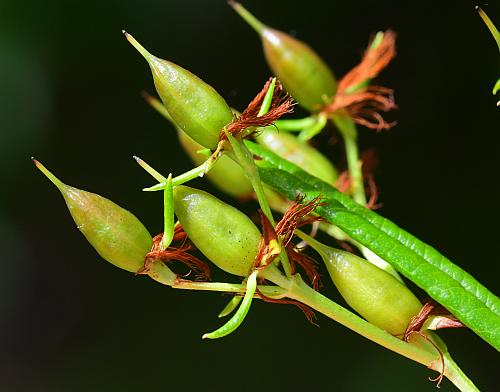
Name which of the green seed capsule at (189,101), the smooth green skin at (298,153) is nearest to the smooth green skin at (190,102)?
the green seed capsule at (189,101)

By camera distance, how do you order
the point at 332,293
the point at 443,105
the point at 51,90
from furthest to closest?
the point at 51,90 → the point at 443,105 → the point at 332,293

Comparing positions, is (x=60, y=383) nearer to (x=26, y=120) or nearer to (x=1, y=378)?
(x=1, y=378)

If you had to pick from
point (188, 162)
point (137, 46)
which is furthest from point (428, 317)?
point (188, 162)

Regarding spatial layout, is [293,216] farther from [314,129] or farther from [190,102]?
[314,129]

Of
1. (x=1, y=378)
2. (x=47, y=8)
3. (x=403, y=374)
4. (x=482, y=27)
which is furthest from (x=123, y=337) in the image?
(x=482, y=27)

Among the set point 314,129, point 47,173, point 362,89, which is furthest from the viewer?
point 362,89

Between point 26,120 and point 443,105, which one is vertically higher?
point 443,105
